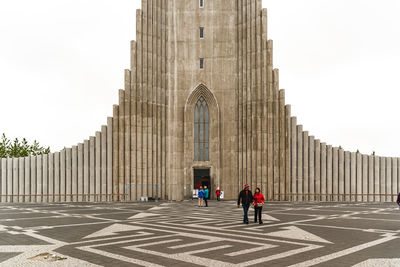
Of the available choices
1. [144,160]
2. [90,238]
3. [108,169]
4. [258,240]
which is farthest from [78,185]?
[258,240]

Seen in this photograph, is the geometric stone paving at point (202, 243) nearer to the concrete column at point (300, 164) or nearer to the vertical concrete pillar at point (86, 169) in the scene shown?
the vertical concrete pillar at point (86, 169)

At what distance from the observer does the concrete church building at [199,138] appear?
134ft

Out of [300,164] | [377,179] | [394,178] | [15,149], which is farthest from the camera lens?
[15,149]

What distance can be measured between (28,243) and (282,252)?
27.0 feet

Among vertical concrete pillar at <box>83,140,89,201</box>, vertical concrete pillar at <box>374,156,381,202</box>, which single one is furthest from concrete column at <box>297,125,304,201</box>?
→ vertical concrete pillar at <box>83,140,89,201</box>

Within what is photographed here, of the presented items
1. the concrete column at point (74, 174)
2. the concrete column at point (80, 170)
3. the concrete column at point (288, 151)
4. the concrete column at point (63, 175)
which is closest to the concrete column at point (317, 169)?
the concrete column at point (288, 151)

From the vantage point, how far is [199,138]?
42594 mm

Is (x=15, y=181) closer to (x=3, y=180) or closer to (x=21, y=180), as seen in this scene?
(x=21, y=180)

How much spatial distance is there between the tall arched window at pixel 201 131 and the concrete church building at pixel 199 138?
11 centimetres

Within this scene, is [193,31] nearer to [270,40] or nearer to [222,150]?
[270,40]

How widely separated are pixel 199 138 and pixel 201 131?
811mm

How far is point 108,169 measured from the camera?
135ft

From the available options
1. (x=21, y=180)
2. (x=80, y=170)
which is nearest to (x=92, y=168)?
(x=80, y=170)

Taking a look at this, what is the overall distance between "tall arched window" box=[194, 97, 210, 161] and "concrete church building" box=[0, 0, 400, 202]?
4.4 inches
